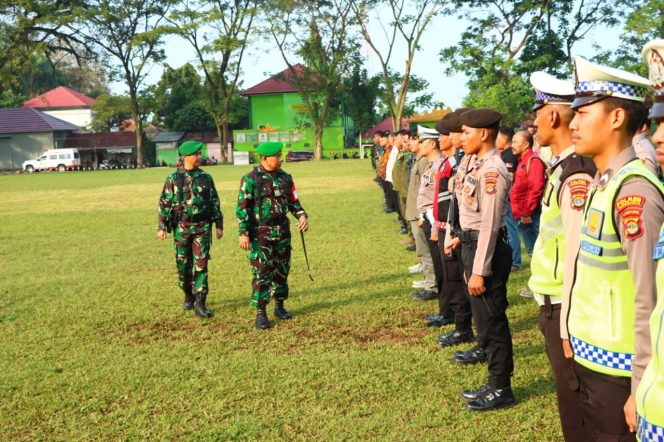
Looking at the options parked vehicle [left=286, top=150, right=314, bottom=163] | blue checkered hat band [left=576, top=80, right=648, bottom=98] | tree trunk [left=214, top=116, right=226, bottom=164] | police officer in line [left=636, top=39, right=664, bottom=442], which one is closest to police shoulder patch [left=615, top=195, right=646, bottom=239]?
police officer in line [left=636, top=39, right=664, bottom=442]

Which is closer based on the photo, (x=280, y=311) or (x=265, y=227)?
(x=265, y=227)

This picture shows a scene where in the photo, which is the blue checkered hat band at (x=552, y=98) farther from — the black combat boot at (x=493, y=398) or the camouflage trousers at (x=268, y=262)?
the camouflage trousers at (x=268, y=262)

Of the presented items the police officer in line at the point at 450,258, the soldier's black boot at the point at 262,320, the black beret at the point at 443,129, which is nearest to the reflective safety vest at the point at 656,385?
the police officer in line at the point at 450,258

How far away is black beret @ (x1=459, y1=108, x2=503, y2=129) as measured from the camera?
4.84m

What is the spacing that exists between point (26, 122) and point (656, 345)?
69.9 m

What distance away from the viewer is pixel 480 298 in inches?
187

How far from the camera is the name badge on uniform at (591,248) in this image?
2432mm

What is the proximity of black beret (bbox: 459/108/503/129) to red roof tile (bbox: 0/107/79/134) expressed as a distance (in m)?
65.7

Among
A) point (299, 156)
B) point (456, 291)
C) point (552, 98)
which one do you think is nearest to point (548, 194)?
point (552, 98)

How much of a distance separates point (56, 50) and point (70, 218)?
38366mm

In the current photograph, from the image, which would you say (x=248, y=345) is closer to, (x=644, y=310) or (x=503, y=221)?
(x=503, y=221)

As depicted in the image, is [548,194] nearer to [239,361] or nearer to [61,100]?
[239,361]

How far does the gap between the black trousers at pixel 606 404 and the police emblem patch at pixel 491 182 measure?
2122 mm

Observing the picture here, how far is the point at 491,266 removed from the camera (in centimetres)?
465
